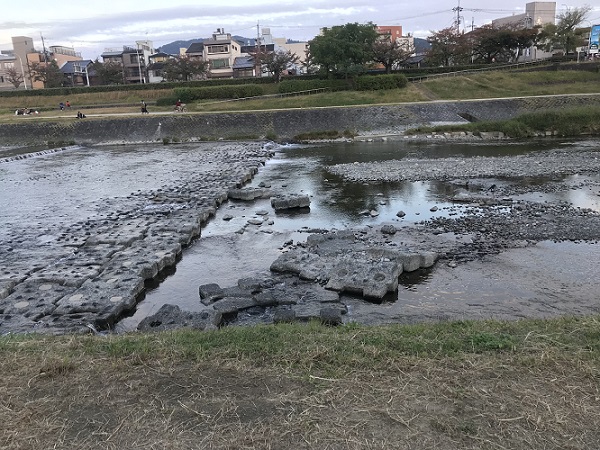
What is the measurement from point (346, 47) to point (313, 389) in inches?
1859

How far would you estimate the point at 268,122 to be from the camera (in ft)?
129

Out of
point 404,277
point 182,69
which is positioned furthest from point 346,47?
point 404,277

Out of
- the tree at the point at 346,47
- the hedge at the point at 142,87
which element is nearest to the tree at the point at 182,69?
the hedge at the point at 142,87

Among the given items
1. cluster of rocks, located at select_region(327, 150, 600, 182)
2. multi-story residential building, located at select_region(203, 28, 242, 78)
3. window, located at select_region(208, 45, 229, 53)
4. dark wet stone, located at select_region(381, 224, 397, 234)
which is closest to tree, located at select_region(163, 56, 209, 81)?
multi-story residential building, located at select_region(203, 28, 242, 78)

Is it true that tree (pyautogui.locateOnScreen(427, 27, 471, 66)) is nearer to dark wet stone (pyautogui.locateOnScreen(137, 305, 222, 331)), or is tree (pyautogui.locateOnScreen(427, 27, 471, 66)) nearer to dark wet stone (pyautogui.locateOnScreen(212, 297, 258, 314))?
dark wet stone (pyautogui.locateOnScreen(212, 297, 258, 314))

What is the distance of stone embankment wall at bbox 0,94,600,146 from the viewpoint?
1463 inches

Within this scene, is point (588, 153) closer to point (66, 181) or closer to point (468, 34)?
point (66, 181)

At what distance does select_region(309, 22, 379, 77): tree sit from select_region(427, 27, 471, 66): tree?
11.5m

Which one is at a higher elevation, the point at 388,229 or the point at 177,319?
the point at 177,319

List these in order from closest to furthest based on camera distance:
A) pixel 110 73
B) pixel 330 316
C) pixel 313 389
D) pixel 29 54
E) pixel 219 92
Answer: pixel 313 389, pixel 330 316, pixel 219 92, pixel 110 73, pixel 29 54

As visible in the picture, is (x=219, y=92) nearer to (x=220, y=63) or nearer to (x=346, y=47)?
(x=346, y=47)

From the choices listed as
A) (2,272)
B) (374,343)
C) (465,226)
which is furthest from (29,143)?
(374,343)

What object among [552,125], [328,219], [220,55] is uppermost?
[220,55]

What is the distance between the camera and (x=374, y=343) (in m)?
4.95
